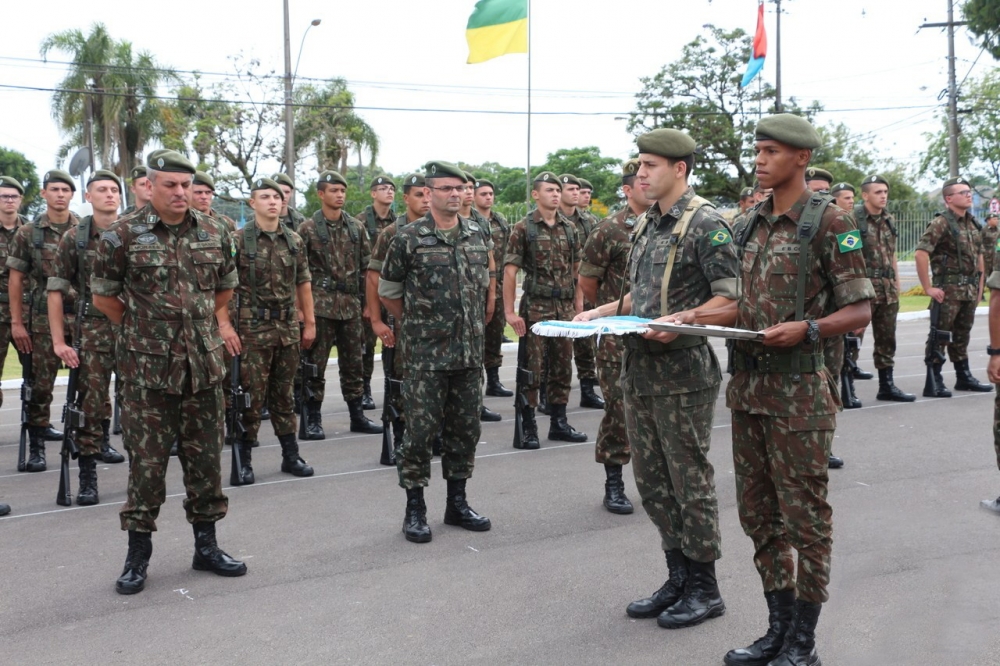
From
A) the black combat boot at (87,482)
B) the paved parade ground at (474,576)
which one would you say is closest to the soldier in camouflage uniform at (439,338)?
the paved parade ground at (474,576)

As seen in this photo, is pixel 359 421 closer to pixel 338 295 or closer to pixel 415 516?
pixel 338 295

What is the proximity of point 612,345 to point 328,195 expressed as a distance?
13.1ft

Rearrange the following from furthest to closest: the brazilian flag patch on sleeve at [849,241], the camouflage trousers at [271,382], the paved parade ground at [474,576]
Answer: the camouflage trousers at [271,382]
the paved parade ground at [474,576]
the brazilian flag patch on sleeve at [849,241]

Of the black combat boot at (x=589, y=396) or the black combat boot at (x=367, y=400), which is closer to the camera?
the black combat boot at (x=589, y=396)

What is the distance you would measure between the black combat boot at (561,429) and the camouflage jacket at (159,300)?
416cm

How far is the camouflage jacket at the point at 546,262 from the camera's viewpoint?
9.23 metres

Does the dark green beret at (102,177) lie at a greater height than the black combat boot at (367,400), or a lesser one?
greater

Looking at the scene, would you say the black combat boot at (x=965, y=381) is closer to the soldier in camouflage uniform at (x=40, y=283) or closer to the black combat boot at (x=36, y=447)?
the soldier in camouflage uniform at (x=40, y=283)

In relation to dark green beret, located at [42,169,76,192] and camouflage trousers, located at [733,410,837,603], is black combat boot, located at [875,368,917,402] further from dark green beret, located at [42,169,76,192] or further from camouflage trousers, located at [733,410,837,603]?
dark green beret, located at [42,169,76,192]

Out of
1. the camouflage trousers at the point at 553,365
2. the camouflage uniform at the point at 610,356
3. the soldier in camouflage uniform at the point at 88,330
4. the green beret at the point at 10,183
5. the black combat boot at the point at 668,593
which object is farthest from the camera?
the camouflage trousers at the point at 553,365

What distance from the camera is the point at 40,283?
26.5 ft

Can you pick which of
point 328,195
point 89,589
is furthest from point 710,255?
point 328,195

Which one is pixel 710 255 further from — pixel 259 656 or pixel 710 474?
pixel 259 656

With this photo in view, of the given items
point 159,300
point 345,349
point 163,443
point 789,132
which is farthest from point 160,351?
point 345,349
